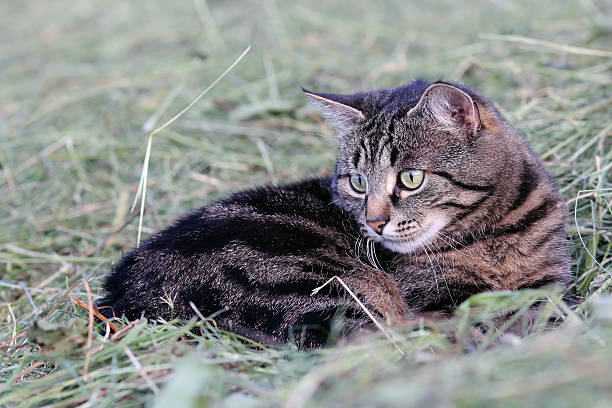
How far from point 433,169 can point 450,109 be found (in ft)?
0.85

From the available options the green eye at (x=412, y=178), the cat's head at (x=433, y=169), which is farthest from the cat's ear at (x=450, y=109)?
the green eye at (x=412, y=178)

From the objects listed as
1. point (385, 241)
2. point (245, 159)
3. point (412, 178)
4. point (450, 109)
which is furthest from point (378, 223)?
point (245, 159)

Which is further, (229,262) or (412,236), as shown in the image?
(412,236)

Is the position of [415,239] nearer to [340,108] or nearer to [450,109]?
[450,109]

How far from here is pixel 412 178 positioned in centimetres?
256

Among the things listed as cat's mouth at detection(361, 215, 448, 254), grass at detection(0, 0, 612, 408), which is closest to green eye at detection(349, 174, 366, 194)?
cat's mouth at detection(361, 215, 448, 254)

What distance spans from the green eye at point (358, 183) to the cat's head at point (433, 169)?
7cm

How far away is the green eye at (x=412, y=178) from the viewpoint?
8.34 feet

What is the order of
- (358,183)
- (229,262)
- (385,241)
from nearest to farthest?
(229,262) < (385,241) < (358,183)

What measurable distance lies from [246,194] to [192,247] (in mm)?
473

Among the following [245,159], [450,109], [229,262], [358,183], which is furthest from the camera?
[245,159]

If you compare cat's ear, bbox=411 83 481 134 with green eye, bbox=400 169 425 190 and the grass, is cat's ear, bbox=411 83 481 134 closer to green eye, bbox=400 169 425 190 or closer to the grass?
green eye, bbox=400 169 425 190

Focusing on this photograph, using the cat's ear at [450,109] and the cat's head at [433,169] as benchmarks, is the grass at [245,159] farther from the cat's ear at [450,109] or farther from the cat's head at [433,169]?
the cat's ear at [450,109]

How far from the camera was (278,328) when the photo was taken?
2.25 metres
